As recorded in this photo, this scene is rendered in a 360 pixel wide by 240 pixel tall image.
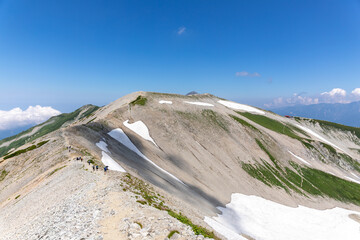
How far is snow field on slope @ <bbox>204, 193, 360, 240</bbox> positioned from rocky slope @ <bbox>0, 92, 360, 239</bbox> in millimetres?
3589

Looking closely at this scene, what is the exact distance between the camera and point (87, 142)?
4459 centimetres

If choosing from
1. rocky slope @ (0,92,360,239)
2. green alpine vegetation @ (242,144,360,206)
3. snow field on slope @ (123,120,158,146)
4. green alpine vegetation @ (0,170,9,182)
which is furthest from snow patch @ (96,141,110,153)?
green alpine vegetation @ (242,144,360,206)

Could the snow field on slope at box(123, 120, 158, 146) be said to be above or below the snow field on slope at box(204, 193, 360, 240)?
above

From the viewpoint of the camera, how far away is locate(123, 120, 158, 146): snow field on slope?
227 ft

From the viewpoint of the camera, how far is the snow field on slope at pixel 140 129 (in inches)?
2723

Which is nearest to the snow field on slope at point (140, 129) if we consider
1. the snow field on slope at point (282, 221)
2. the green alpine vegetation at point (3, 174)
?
the snow field on slope at point (282, 221)

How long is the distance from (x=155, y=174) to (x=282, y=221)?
3984cm

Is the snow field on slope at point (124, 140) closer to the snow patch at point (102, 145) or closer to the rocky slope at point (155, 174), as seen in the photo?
the rocky slope at point (155, 174)

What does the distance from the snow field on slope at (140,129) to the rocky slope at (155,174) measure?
1.32 feet

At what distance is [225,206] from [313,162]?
81.7 m

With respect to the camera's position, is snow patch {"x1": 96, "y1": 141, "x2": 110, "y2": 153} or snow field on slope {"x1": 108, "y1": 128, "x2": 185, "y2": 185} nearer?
snow patch {"x1": 96, "y1": 141, "x2": 110, "y2": 153}

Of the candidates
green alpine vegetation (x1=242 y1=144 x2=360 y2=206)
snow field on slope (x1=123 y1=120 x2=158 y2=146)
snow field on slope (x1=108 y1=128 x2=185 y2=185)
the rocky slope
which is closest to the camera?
the rocky slope

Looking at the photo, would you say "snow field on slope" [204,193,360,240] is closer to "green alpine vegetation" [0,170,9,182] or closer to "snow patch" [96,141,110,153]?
"snow patch" [96,141,110,153]

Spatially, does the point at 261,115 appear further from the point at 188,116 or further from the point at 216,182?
the point at 216,182
